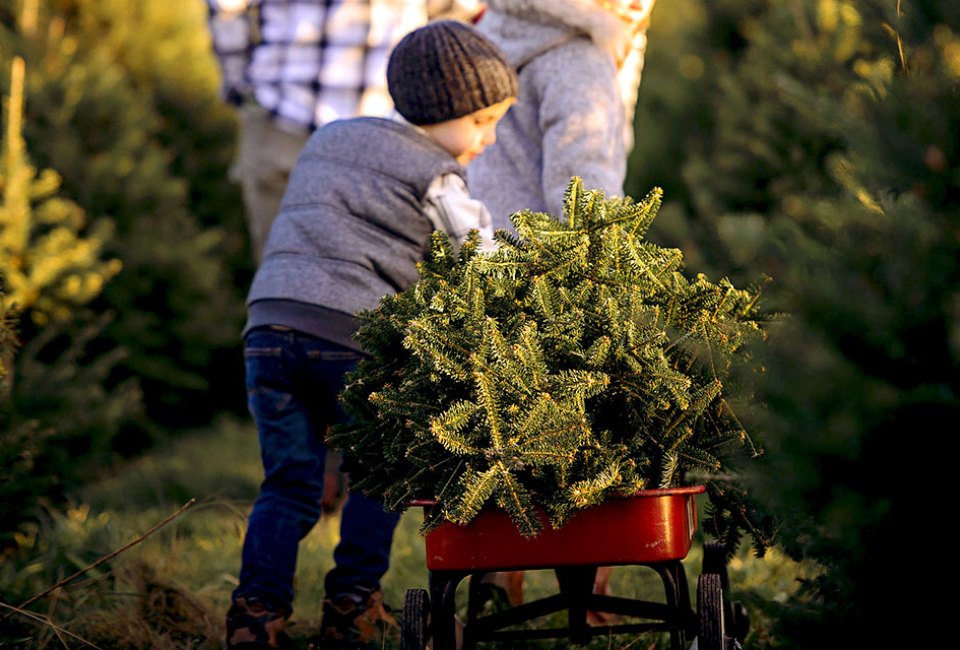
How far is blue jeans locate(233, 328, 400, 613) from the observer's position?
9.67ft

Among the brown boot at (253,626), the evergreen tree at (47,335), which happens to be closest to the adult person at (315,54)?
the evergreen tree at (47,335)

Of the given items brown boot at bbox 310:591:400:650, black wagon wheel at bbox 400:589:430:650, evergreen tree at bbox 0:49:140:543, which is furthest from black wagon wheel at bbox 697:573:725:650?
evergreen tree at bbox 0:49:140:543

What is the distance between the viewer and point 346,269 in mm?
2992

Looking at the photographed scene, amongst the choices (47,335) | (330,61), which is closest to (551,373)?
(47,335)

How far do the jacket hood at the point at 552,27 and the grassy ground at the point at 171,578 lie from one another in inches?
63.0

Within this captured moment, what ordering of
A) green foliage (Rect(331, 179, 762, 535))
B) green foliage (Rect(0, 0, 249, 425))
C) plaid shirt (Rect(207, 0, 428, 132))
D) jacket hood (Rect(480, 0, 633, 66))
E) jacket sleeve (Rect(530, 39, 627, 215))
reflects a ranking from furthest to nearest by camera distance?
green foliage (Rect(0, 0, 249, 425)) → plaid shirt (Rect(207, 0, 428, 132)) → jacket hood (Rect(480, 0, 633, 66)) → jacket sleeve (Rect(530, 39, 627, 215)) → green foliage (Rect(331, 179, 762, 535))

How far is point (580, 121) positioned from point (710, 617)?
1.59 meters

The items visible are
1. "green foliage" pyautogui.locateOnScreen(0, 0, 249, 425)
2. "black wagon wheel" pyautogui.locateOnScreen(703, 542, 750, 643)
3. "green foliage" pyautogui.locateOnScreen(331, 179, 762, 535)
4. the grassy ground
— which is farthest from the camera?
"green foliage" pyautogui.locateOnScreen(0, 0, 249, 425)

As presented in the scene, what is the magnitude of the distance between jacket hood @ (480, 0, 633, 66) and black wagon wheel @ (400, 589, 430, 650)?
1.78 m

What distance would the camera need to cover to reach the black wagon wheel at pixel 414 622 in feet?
7.77

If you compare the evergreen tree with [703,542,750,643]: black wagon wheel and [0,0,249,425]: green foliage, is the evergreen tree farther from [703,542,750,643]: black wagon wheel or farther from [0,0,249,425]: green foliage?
[703,542,750,643]: black wagon wheel

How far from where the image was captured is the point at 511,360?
7.30ft

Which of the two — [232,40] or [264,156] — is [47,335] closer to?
[264,156]

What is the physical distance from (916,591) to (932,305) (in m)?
0.39
